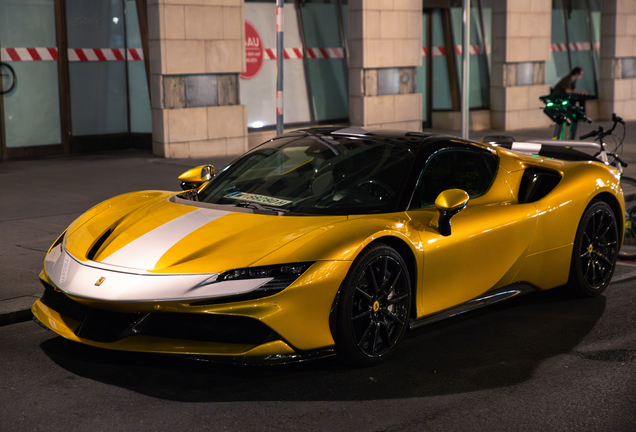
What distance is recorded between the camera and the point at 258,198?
17.4 feet

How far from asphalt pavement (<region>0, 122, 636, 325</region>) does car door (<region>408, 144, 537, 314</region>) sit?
76.6 inches

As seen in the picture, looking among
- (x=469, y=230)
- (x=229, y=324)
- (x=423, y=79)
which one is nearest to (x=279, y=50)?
(x=469, y=230)

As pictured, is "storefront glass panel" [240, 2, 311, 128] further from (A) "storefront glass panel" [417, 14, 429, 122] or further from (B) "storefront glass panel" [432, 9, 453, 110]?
(B) "storefront glass panel" [432, 9, 453, 110]

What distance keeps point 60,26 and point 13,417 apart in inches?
503

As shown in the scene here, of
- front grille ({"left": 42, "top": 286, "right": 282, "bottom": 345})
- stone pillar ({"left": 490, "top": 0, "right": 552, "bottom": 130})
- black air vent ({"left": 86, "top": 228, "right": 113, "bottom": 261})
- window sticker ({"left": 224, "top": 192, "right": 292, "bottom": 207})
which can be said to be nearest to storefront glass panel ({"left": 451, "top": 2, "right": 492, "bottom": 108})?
stone pillar ({"left": 490, "top": 0, "right": 552, "bottom": 130})

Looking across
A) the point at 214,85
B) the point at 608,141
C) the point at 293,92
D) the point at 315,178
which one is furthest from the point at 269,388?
the point at 608,141

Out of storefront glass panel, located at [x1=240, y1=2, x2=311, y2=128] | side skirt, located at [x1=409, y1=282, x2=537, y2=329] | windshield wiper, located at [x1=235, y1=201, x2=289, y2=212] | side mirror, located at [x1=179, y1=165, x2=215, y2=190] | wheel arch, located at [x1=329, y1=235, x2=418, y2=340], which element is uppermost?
storefront glass panel, located at [x1=240, y1=2, x2=311, y2=128]

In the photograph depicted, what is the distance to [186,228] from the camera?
4.83 meters

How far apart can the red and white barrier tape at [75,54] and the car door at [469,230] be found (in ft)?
37.5

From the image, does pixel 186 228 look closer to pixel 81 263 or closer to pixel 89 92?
pixel 81 263

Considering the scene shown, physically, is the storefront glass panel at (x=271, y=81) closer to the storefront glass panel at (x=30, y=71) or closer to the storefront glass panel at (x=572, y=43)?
the storefront glass panel at (x=30, y=71)

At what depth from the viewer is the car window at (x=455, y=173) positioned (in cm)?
531

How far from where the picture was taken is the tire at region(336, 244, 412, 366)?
4.54 m

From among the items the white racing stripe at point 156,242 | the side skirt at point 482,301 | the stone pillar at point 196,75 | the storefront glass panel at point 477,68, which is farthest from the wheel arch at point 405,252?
the storefront glass panel at point 477,68
